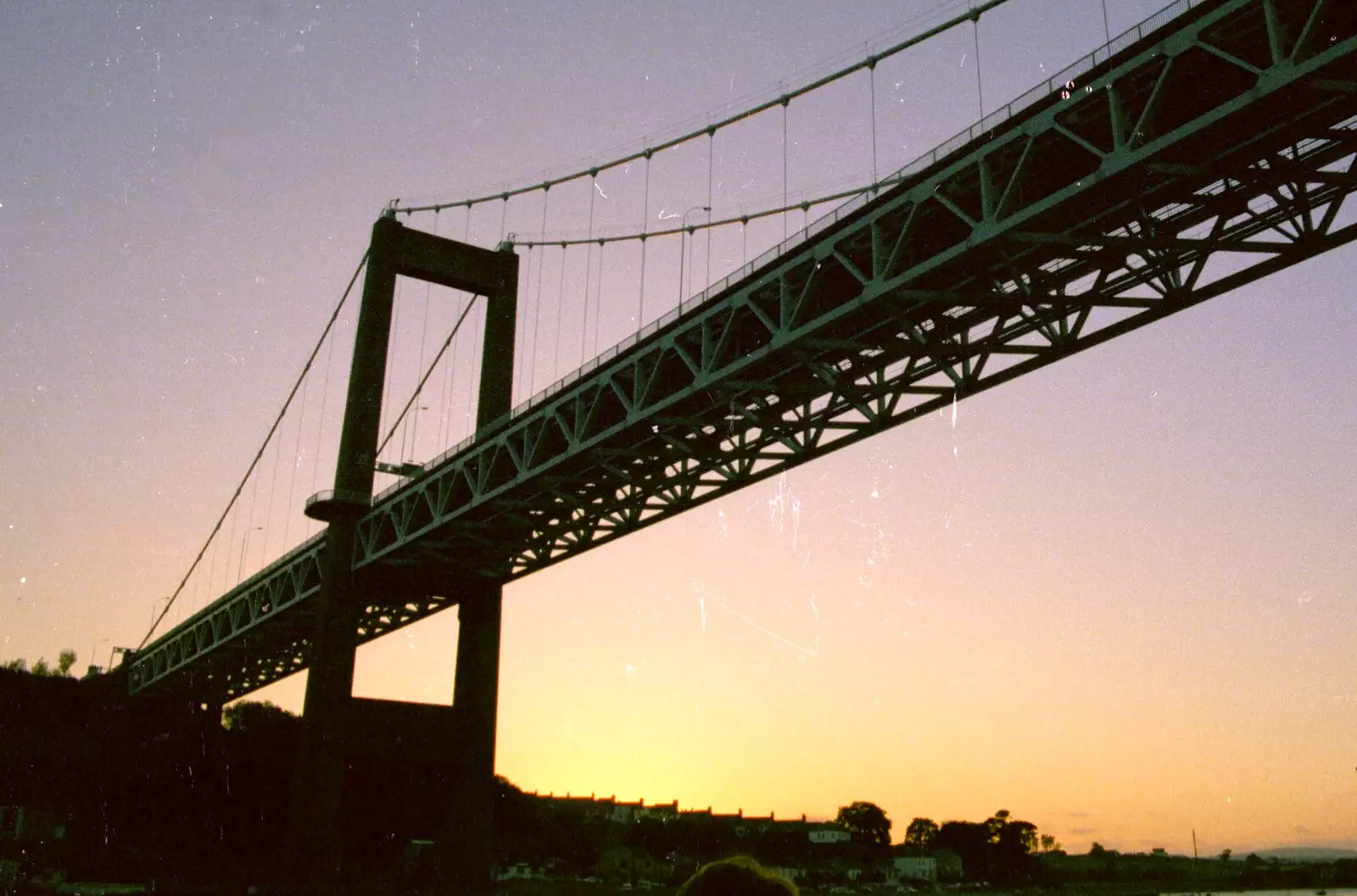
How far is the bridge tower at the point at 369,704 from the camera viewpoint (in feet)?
128

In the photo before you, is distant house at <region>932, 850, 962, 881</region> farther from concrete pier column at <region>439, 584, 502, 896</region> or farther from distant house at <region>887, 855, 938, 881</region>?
concrete pier column at <region>439, 584, 502, 896</region>

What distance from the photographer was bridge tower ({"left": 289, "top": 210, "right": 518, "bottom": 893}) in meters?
39.1

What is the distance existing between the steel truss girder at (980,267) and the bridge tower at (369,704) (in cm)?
876

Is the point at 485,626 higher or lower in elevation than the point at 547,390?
lower

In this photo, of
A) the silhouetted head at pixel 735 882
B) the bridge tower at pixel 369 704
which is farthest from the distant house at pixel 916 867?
the silhouetted head at pixel 735 882

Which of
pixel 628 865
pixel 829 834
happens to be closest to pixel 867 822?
pixel 829 834

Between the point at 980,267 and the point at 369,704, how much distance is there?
2954cm

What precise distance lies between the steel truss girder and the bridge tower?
8.76 m

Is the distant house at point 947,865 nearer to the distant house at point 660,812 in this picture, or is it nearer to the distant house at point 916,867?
the distant house at point 916,867

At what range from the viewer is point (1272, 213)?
60.1 feet

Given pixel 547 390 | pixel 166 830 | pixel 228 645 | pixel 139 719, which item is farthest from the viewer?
pixel 139 719

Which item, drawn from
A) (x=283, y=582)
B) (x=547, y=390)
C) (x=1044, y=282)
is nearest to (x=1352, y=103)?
(x=1044, y=282)

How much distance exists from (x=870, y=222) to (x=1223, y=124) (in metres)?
6.83

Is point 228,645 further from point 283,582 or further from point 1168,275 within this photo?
point 1168,275
